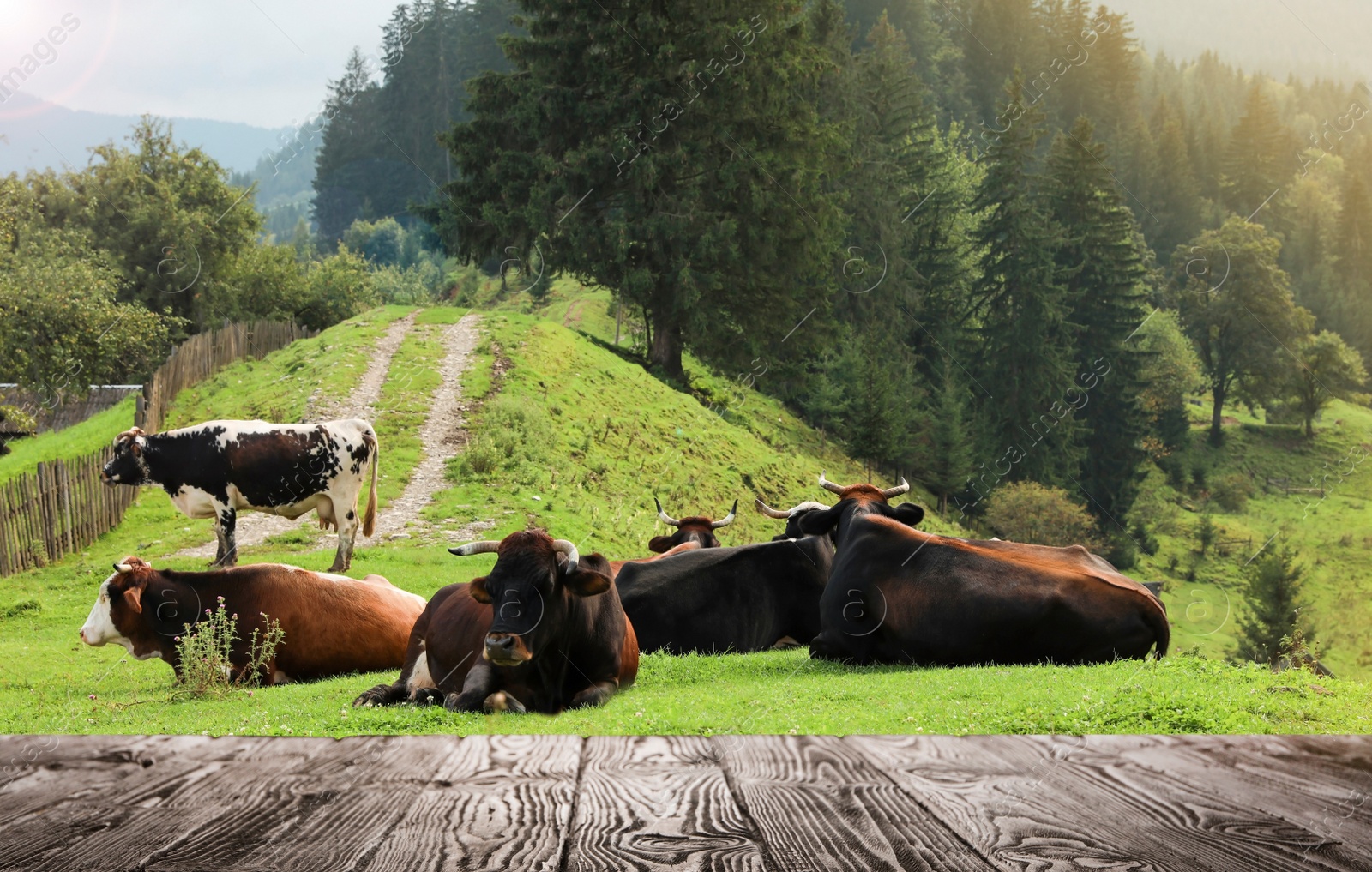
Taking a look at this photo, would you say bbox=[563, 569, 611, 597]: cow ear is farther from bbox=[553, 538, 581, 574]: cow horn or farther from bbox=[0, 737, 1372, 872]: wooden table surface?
bbox=[0, 737, 1372, 872]: wooden table surface

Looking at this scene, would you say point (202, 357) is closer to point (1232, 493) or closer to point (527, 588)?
point (527, 588)

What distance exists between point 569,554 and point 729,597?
191 inches

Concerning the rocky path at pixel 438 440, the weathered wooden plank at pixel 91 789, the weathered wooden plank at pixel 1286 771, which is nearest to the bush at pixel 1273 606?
the rocky path at pixel 438 440

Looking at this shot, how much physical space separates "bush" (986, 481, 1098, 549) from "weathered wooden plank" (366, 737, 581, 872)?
5247 cm

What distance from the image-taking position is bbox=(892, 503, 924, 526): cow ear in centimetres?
1161

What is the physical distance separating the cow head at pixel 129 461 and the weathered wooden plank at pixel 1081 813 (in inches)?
700

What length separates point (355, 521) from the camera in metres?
18.1

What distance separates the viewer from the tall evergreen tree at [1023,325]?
2483 inches

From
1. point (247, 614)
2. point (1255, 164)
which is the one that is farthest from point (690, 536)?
point (1255, 164)

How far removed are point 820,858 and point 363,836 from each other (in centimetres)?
89

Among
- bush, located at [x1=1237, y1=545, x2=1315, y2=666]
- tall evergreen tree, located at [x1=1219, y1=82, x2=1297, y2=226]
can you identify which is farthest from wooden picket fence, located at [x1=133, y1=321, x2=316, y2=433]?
tall evergreen tree, located at [x1=1219, y1=82, x2=1297, y2=226]

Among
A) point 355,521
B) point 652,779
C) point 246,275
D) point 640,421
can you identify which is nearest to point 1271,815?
point 652,779

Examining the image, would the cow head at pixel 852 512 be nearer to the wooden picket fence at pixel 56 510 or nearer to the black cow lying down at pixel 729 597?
the black cow lying down at pixel 729 597

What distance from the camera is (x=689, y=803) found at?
2.33 meters
